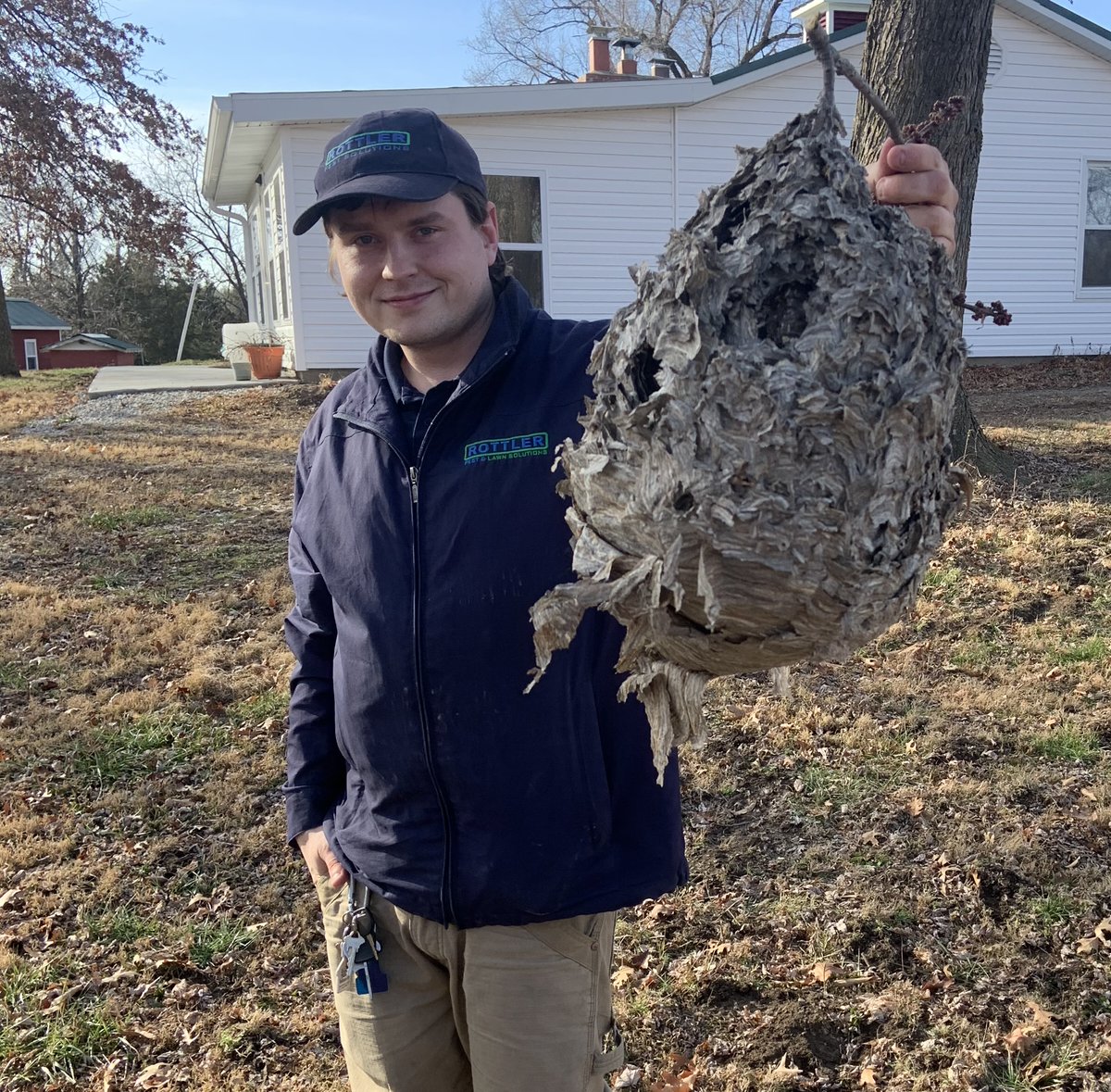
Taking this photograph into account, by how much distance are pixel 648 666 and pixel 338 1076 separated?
2.48 m

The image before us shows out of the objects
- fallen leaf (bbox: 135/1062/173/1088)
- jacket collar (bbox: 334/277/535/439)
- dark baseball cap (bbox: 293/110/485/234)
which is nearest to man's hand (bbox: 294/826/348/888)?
jacket collar (bbox: 334/277/535/439)

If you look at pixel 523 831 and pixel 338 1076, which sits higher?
pixel 523 831

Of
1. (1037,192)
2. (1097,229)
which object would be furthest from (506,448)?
(1097,229)

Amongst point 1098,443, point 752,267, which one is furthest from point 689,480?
point 1098,443

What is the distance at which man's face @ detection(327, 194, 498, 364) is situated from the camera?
7.52 ft

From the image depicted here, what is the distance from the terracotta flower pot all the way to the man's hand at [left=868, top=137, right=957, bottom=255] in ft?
54.8

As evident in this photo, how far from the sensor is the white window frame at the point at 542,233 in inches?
609

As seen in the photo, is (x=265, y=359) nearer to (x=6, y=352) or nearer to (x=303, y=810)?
(x=6, y=352)

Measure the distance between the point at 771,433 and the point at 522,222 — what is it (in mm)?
15227

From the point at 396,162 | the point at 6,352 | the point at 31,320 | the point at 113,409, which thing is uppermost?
the point at 31,320

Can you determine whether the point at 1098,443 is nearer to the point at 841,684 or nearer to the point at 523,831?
the point at 841,684

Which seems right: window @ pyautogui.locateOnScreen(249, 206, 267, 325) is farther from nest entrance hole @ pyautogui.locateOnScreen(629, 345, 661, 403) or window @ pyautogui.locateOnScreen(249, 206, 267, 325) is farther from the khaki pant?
nest entrance hole @ pyautogui.locateOnScreen(629, 345, 661, 403)

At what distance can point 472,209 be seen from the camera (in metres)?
2.42

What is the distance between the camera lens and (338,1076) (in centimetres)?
331
